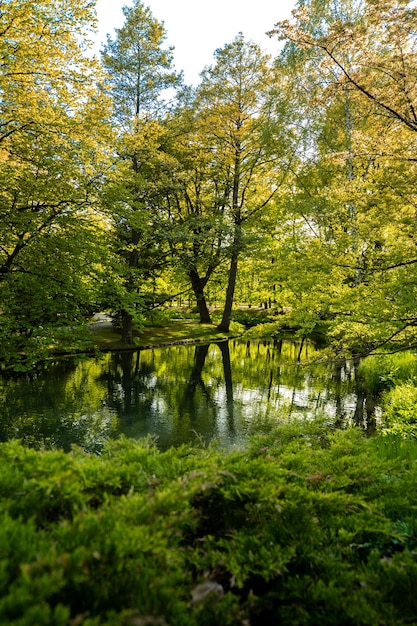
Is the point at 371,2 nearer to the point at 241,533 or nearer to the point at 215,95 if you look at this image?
the point at 241,533

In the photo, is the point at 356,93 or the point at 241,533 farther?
the point at 356,93

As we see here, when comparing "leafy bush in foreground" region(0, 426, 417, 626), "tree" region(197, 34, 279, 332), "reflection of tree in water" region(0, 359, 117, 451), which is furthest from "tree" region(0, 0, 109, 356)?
"tree" region(197, 34, 279, 332)

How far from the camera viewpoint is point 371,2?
5.84 metres

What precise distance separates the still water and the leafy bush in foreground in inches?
119

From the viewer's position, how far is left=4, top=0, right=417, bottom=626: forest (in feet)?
5.40

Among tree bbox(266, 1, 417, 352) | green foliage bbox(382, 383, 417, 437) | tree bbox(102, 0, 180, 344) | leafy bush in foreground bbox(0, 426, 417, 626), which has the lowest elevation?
green foliage bbox(382, 383, 417, 437)

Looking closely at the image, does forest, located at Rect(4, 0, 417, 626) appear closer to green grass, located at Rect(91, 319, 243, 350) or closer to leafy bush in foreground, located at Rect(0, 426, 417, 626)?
leafy bush in foreground, located at Rect(0, 426, 417, 626)

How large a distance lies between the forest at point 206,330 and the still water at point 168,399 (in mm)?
139

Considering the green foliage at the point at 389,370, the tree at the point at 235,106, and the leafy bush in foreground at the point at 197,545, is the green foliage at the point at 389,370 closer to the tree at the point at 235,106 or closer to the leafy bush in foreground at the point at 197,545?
the leafy bush in foreground at the point at 197,545

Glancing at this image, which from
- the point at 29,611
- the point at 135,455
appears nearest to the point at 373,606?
the point at 29,611

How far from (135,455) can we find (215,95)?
2239 centimetres

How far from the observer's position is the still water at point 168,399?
8.05 m

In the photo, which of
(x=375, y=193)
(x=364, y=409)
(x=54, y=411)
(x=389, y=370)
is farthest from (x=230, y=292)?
(x=375, y=193)

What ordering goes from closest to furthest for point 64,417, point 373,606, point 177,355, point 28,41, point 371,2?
1. point 373,606
2. point 371,2
3. point 28,41
4. point 64,417
5. point 177,355
